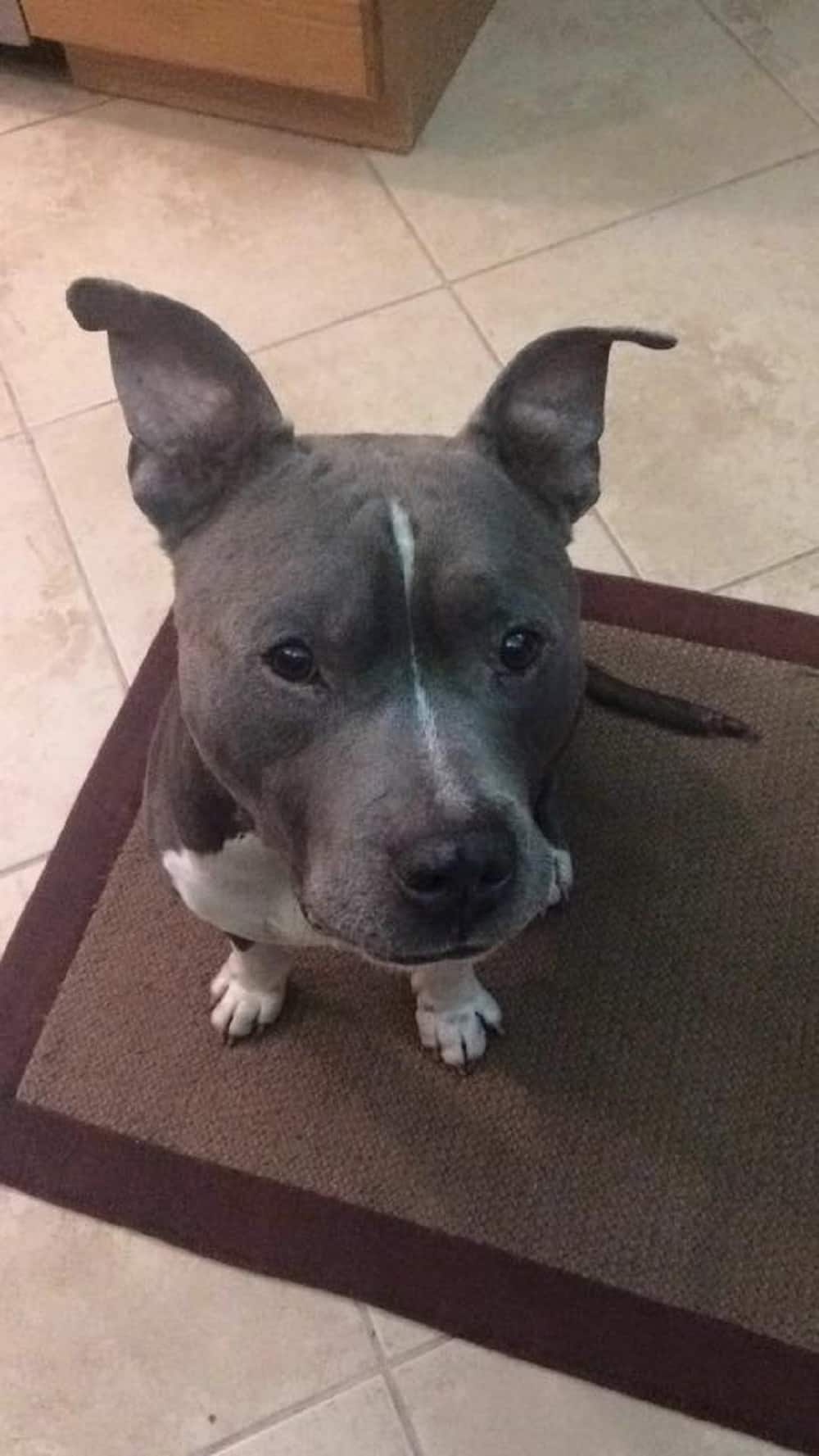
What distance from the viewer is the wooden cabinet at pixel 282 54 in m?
3.07

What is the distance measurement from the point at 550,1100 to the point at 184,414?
1.12 metres

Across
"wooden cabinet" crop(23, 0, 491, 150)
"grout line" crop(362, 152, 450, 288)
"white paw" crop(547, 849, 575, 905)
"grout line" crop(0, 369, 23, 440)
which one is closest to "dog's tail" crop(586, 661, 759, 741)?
"white paw" crop(547, 849, 575, 905)


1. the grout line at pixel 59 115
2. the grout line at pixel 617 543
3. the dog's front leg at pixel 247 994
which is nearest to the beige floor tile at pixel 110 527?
the dog's front leg at pixel 247 994

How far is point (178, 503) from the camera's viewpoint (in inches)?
67.0

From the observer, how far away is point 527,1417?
6.68ft

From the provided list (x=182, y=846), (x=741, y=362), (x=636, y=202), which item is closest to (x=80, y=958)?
(x=182, y=846)

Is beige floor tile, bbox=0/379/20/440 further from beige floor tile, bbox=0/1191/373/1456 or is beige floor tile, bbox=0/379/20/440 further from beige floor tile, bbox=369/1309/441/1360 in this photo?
beige floor tile, bbox=369/1309/441/1360

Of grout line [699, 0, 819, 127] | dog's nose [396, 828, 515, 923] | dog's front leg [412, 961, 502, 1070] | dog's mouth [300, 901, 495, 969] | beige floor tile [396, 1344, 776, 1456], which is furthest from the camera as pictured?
grout line [699, 0, 819, 127]

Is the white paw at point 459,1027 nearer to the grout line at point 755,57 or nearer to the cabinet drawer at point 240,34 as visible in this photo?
the cabinet drawer at point 240,34

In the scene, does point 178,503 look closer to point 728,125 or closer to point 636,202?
point 636,202

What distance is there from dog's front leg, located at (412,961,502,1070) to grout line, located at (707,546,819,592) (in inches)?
34.9

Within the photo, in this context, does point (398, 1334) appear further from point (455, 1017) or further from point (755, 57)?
point (755, 57)

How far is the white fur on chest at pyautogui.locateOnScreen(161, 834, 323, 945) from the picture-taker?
1.81 meters

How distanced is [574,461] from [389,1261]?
1098mm
